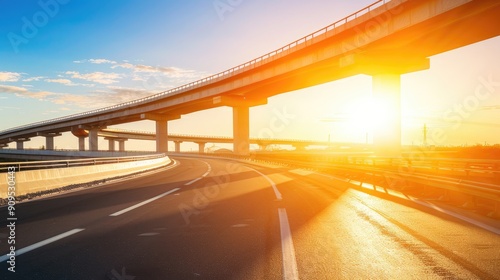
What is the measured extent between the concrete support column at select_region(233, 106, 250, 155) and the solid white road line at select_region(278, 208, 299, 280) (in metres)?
52.8

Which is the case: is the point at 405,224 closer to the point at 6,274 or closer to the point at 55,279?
the point at 55,279

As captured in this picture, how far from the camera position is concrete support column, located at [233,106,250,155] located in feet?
201

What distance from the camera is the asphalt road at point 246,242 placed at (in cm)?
498

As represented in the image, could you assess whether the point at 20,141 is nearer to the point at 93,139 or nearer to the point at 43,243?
the point at 93,139

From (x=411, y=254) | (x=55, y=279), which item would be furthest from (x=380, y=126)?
(x=55, y=279)

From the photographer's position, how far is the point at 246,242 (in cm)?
661

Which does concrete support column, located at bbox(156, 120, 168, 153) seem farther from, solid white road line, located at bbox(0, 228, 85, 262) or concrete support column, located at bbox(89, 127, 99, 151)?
Answer: solid white road line, located at bbox(0, 228, 85, 262)

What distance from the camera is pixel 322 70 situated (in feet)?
144

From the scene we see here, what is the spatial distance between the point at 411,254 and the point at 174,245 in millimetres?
3606

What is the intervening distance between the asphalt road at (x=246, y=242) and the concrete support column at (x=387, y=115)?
84.5 ft

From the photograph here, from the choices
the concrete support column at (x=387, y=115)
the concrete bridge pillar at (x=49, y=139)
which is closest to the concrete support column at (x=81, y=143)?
the concrete bridge pillar at (x=49, y=139)

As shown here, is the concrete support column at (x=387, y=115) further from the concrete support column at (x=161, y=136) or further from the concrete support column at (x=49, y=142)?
the concrete support column at (x=49, y=142)

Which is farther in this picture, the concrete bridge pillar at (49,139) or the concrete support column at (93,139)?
the concrete bridge pillar at (49,139)

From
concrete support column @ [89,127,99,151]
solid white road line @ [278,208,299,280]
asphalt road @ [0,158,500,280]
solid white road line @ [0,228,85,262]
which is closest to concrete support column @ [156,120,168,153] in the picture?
concrete support column @ [89,127,99,151]
